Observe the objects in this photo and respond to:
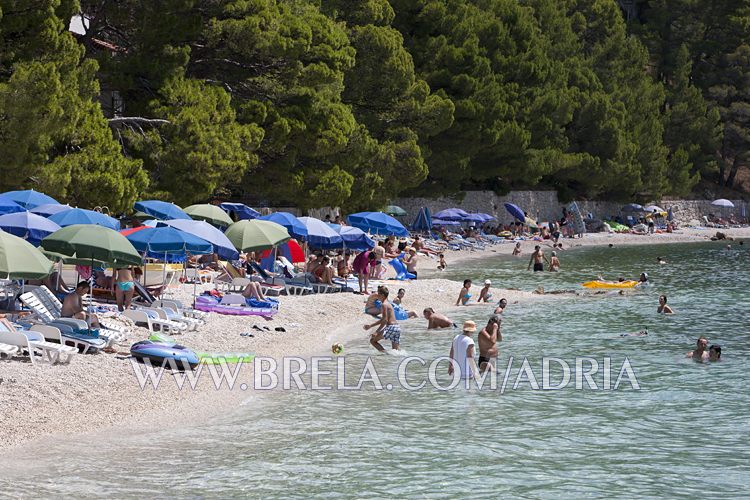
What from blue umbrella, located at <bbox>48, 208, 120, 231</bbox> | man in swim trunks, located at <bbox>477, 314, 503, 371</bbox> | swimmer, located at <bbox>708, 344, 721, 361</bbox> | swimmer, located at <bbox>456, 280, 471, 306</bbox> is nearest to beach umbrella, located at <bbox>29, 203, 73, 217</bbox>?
blue umbrella, located at <bbox>48, 208, 120, 231</bbox>

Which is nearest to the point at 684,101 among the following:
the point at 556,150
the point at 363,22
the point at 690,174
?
→ the point at 690,174

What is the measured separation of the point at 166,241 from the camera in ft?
69.8

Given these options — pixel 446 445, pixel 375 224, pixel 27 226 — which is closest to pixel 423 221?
pixel 375 224

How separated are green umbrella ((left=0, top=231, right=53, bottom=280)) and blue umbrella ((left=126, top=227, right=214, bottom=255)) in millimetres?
4913

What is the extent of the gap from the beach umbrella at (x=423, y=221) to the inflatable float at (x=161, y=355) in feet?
129

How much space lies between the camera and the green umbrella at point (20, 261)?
15516mm

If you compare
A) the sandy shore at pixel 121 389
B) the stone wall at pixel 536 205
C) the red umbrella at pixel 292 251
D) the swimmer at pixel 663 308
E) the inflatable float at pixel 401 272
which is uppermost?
the stone wall at pixel 536 205

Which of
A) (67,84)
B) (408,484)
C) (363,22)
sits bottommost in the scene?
(408,484)

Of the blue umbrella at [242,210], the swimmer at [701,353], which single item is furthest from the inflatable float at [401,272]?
the swimmer at [701,353]

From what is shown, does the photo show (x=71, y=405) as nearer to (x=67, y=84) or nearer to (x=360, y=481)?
(x=360, y=481)

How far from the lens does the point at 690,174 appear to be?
89438 millimetres

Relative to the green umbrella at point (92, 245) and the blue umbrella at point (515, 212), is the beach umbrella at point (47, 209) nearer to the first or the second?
the green umbrella at point (92, 245)

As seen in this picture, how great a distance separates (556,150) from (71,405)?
57.8 m

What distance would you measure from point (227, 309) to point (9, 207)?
A: 5.39 meters
